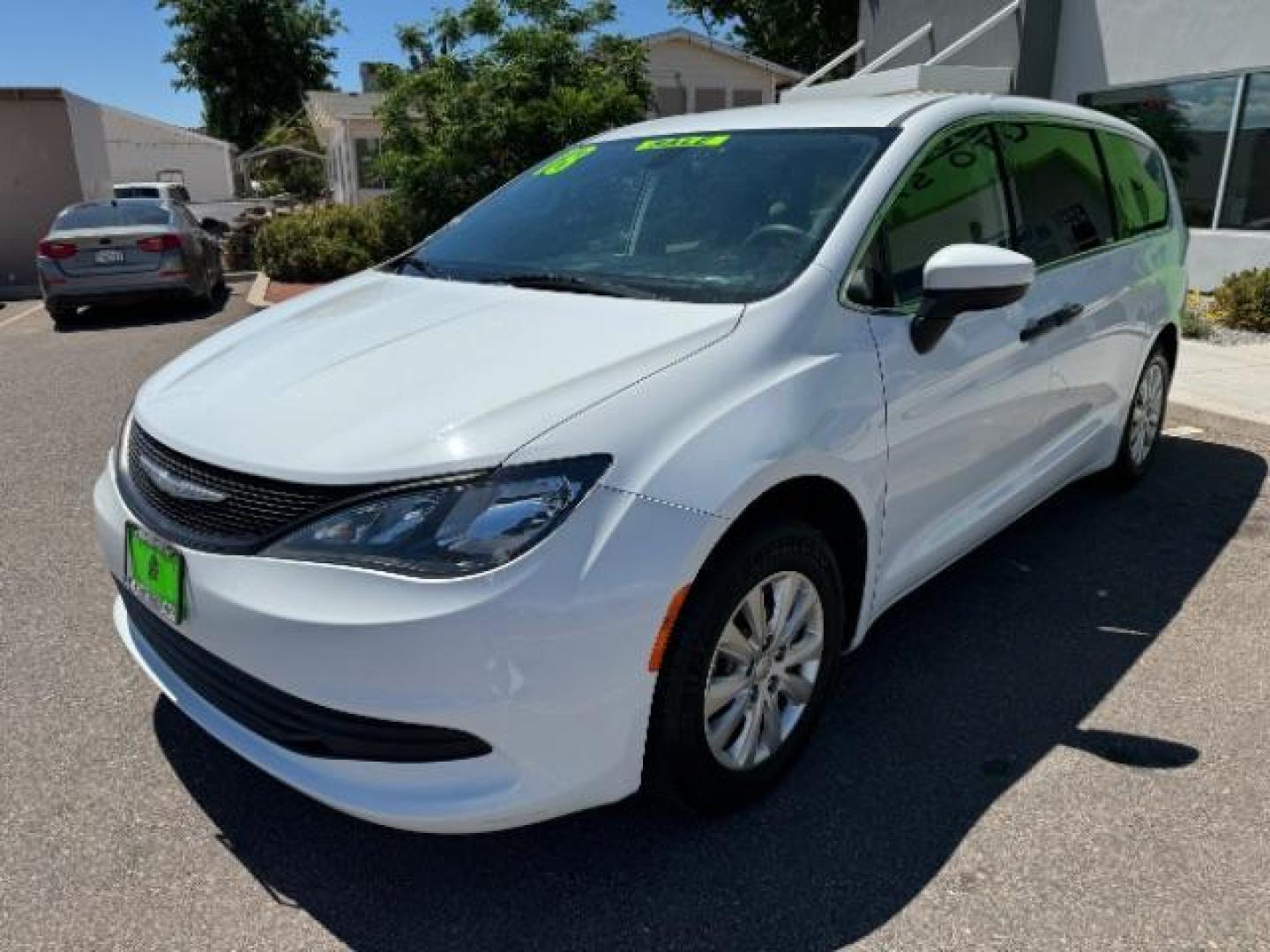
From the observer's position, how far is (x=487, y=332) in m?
2.69

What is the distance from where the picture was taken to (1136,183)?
4.68 m

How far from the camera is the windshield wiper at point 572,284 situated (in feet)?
9.37

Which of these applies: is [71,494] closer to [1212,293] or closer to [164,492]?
[164,492]

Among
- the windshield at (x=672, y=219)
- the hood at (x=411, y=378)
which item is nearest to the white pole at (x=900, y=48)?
the windshield at (x=672, y=219)

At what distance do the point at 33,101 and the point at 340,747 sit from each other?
63.3 feet

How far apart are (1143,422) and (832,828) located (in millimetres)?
3262

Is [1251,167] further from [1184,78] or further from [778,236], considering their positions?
[778,236]

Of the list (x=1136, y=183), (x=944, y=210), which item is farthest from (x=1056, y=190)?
(x=1136, y=183)

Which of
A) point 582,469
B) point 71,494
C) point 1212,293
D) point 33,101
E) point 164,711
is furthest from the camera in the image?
point 33,101

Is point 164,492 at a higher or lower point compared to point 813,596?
higher

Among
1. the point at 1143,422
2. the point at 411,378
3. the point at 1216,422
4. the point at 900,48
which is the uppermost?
the point at 900,48

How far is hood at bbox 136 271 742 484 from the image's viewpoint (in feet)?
7.07

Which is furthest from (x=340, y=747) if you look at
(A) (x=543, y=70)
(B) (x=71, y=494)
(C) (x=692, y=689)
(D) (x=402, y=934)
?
(A) (x=543, y=70)

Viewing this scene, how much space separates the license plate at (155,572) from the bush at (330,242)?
36.4 ft
